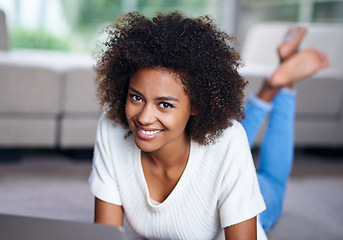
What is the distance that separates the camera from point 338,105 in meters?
2.66

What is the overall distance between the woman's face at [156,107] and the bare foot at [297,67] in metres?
0.83

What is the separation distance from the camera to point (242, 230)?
1.02 m

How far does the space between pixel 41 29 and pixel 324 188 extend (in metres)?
3.77

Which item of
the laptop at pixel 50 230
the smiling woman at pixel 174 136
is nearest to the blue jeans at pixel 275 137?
the smiling woman at pixel 174 136

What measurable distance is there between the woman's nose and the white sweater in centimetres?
18

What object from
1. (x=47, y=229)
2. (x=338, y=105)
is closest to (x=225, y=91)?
(x=47, y=229)

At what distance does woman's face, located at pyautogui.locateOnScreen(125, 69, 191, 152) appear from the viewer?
0.95 meters

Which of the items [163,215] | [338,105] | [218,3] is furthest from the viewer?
[218,3]

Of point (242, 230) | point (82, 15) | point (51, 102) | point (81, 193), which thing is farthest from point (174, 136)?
point (82, 15)

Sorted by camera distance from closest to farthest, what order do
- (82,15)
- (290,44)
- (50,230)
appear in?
(50,230) < (290,44) < (82,15)

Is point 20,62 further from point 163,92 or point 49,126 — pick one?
point 163,92

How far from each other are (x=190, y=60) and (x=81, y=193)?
1.16 m

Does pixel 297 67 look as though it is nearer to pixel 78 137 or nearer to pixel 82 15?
pixel 78 137

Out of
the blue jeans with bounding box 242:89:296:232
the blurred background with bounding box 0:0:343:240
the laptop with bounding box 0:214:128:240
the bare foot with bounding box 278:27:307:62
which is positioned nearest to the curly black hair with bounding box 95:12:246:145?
the blurred background with bounding box 0:0:343:240
